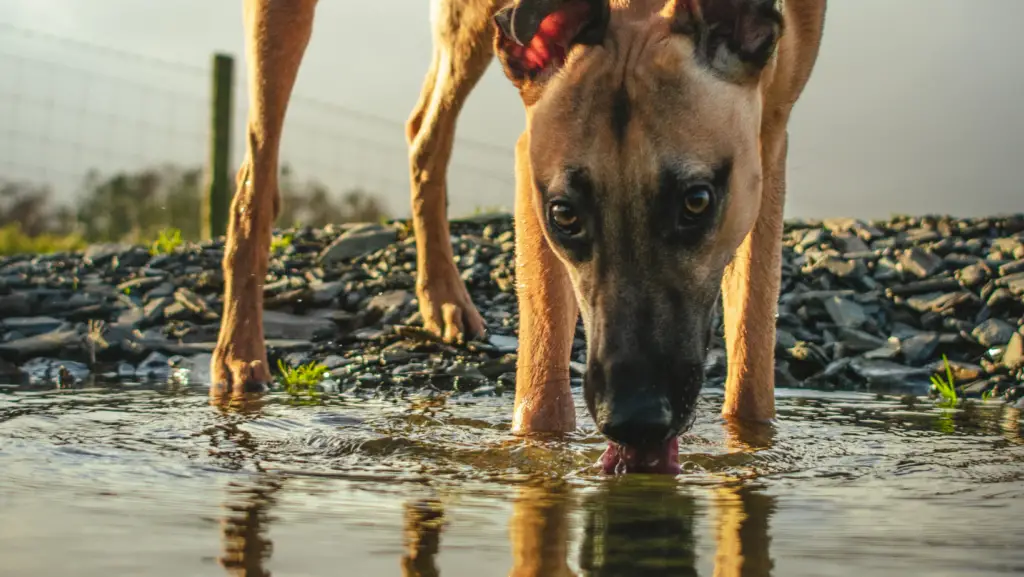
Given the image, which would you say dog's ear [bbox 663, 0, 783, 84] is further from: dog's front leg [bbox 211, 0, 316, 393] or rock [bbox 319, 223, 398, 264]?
rock [bbox 319, 223, 398, 264]

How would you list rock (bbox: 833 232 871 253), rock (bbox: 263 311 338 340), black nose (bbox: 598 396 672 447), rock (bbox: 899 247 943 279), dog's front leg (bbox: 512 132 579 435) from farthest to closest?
rock (bbox: 833 232 871 253) → rock (bbox: 899 247 943 279) → rock (bbox: 263 311 338 340) → dog's front leg (bbox: 512 132 579 435) → black nose (bbox: 598 396 672 447)

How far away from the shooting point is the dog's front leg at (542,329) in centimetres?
404

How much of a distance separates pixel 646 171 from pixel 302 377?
3.41 metres

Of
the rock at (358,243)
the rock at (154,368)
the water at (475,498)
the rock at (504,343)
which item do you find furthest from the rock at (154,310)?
the water at (475,498)

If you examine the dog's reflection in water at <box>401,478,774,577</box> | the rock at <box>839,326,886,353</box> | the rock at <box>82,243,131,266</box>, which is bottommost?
the dog's reflection in water at <box>401,478,774,577</box>

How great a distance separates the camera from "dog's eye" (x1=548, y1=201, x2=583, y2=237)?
11.0 feet

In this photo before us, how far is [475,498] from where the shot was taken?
111 inches

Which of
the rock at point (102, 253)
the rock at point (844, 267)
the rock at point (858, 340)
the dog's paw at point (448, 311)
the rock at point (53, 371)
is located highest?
the rock at point (102, 253)

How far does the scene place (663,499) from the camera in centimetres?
285

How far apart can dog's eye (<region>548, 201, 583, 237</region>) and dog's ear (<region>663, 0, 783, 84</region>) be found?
0.58 meters

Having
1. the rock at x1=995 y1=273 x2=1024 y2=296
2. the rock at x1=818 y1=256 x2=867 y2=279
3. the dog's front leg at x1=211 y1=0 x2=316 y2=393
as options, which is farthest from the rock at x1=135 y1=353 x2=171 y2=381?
the rock at x1=995 y1=273 x2=1024 y2=296

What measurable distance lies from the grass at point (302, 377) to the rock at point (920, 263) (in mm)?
3956

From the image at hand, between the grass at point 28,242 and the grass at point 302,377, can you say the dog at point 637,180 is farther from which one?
the grass at point 28,242

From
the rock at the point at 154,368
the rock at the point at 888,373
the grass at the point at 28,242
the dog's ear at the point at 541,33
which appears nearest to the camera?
the dog's ear at the point at 541,33
